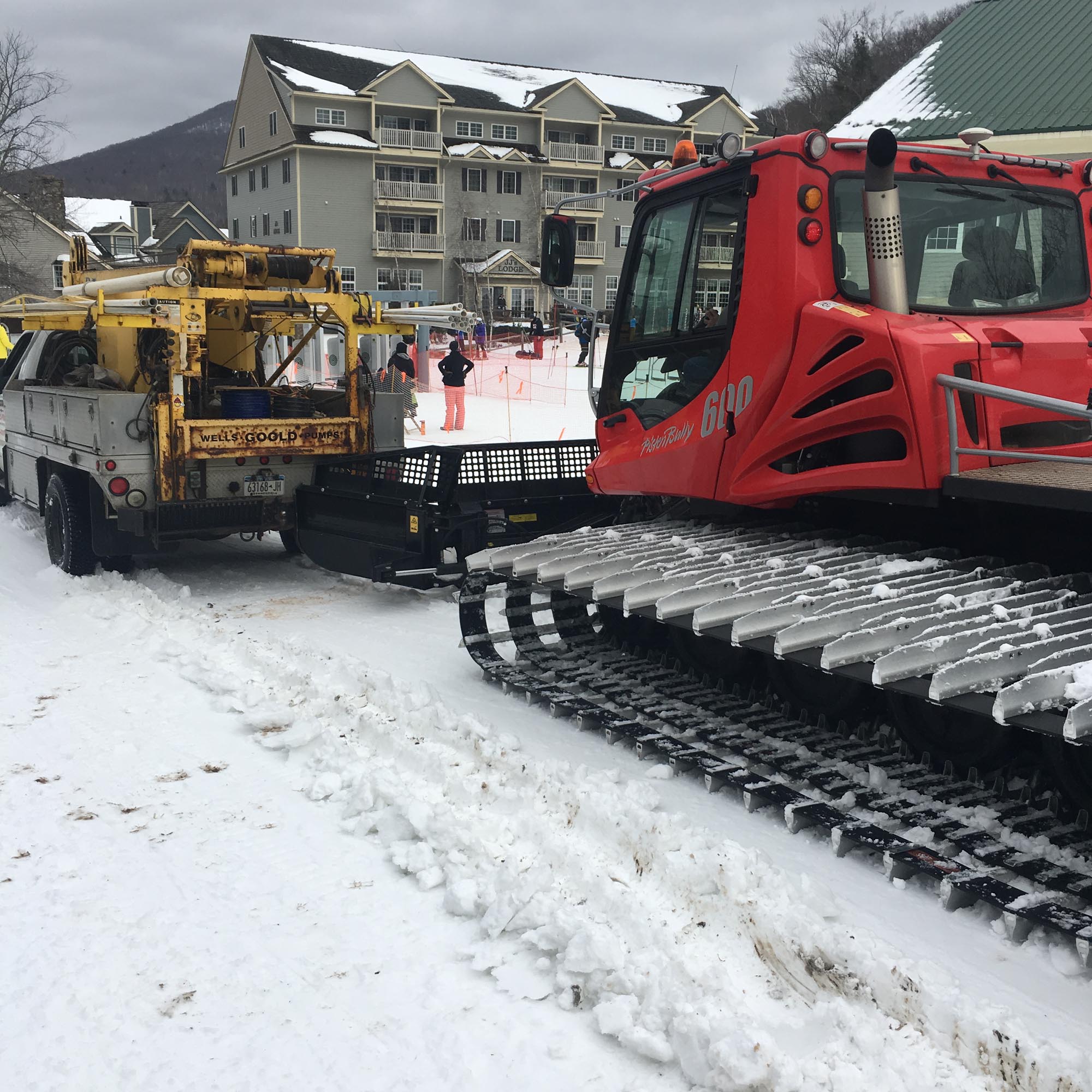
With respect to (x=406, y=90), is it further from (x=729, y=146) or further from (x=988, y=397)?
(x=988, y=397)

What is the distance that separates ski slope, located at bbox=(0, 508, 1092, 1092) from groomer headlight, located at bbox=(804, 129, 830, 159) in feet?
9.30

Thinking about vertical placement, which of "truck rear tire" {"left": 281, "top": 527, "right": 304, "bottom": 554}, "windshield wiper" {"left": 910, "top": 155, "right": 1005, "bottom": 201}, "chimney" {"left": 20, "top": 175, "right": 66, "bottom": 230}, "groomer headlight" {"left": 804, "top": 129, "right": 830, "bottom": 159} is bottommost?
"truck rear tire" {"left": 281, "top": 527, "right": 304, "bottom": 554}

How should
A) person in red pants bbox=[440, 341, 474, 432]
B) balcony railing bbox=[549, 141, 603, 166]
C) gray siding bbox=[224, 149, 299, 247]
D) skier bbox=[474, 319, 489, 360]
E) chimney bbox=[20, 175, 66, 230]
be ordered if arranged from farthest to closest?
chimney bbox=[20, 175, 66, 230]
balcony railing bbox=[549, 141, 603, 166]
gray siding bbox=[224, 149, 299, 247]
skier bbox=[474, 319, 489, 360]
person in red pants bbox=[440, 341, 474, 432]

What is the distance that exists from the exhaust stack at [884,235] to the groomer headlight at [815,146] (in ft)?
0.75

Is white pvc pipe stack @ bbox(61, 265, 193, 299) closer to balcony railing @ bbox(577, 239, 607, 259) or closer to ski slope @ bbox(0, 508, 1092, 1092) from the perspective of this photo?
ski slope @ bbox(0, 508, 1092, 1092)

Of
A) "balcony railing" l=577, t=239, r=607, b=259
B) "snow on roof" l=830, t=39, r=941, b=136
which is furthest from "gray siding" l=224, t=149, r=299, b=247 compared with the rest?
"snow on roof" l=830, t=39, r=941, b=136

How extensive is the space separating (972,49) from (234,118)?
4267 centimetres

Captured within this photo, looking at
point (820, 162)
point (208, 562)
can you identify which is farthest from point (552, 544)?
point (208, 562)

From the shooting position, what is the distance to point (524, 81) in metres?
59.8

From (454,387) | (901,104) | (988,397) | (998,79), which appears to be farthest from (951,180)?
(901,104)

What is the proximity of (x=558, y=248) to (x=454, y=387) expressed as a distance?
14.3 m

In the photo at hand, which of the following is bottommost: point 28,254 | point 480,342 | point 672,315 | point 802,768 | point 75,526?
point 802,768

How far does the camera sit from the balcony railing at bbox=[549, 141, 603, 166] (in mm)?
56812

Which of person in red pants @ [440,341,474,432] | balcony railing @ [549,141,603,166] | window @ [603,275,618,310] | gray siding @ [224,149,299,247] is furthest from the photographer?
window @ [603,275,618,310]
